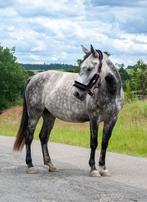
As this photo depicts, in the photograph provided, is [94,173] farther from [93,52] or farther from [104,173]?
[93,52]

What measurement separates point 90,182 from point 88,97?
62.7 inches

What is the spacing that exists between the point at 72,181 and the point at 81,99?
133 cm

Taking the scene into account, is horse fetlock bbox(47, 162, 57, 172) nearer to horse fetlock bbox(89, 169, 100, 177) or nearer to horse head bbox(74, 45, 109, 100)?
horse fetlock bbox(89, 169, 100, 177)

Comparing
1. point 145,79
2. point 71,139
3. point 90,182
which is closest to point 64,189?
point 90,182

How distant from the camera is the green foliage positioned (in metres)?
74.1

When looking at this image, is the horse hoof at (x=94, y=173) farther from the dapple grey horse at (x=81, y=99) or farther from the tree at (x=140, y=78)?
the tree at (x=140, y=78)

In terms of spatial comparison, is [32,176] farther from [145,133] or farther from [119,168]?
[145,133]

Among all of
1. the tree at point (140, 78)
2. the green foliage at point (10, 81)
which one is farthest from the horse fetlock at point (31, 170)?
the green foliage at point (10, 81)

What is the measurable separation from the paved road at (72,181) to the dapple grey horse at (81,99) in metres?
0.39

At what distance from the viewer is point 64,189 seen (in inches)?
364

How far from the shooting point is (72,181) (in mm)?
9977

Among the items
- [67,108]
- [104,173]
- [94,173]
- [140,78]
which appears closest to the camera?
[94,173]

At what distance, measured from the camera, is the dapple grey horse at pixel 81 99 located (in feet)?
33.9

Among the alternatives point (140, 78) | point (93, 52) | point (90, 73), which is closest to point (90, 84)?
point (90, 73)
